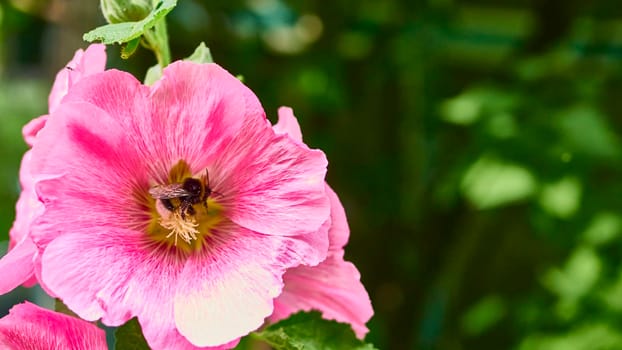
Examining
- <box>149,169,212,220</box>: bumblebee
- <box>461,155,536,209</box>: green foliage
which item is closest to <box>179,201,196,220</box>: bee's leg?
<box>149,169,212,220</box>: bumblebee

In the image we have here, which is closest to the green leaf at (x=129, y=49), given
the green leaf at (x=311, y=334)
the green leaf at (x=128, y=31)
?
the green leaf at (x=128, y=31)

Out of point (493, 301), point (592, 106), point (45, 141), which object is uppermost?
point (592, 106)

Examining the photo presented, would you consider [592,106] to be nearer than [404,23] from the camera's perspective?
Yes

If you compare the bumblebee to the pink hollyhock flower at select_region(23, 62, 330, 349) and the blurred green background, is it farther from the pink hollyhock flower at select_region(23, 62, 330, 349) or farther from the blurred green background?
the blurred green background

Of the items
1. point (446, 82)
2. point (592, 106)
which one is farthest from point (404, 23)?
point (592, 106)

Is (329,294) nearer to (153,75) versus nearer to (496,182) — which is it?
(153,75)

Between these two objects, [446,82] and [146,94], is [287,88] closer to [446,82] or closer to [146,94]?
[446,82]

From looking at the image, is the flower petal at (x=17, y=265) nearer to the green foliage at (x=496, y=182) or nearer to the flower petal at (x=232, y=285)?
the flower petal at (x=232, y=285)
